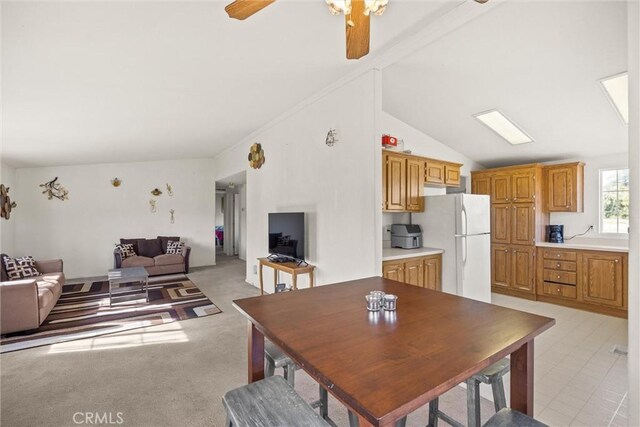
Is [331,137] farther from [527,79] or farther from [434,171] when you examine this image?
[527,79]

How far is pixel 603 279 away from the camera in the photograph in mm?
3924

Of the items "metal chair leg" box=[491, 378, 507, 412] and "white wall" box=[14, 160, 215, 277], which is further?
"white wall" box=[14, 160, 215, 277]

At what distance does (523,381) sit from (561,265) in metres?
4.02

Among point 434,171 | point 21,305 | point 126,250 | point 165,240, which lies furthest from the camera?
point 165,240

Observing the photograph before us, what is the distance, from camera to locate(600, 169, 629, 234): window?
424cm

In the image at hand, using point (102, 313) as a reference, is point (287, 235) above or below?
above

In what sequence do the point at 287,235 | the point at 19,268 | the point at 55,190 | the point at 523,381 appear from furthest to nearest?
the point at 55,190 < the point at 19,268 < the point at 287,235 < the point at 523,381

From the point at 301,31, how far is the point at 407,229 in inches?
104

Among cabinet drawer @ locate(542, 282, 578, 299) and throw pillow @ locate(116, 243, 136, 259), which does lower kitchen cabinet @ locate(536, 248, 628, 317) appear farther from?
throw pillow @ locate(116, 243, 136, 259)

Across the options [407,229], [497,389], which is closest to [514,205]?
[407,229]

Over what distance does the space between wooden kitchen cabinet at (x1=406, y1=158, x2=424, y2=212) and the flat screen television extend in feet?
4.65

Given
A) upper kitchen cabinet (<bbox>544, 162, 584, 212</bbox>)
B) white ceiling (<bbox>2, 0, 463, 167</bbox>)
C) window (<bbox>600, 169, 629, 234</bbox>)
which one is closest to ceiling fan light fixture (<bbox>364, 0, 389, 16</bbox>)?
white ceiling (<bbox>2, 0, 463, 167</bbox>)

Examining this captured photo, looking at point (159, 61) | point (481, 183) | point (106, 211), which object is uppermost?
point (159, 61)

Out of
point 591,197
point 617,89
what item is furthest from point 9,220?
point 591,197
